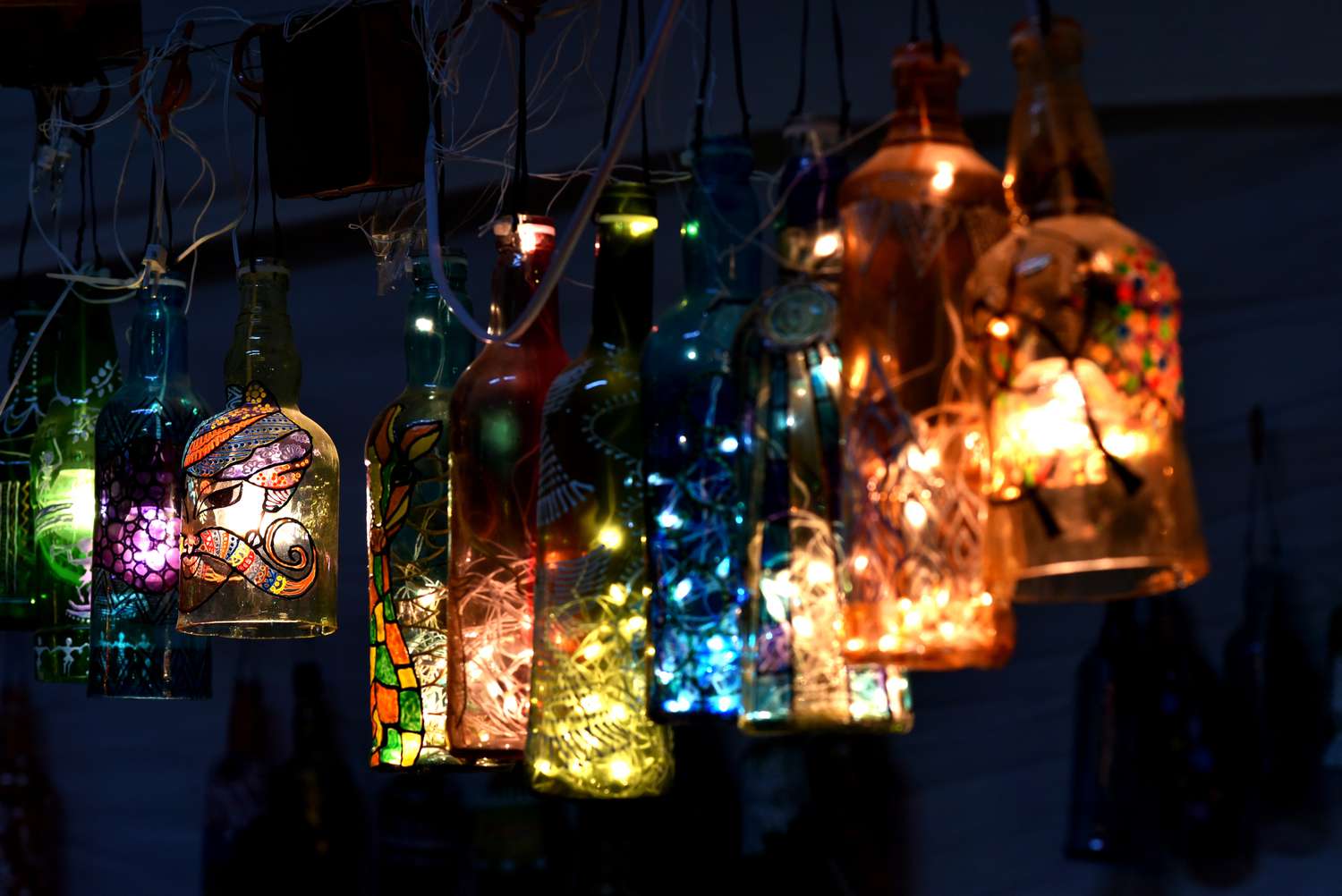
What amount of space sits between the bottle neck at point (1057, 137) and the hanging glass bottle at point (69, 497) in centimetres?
90

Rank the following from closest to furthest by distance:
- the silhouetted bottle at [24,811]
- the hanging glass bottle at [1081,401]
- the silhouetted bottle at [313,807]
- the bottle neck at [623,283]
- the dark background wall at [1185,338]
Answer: the hanging glass bottle at [1081,401]
the bottle neck at [623,283]
the dark background wall at [1185,338]
the silhouetted bottle at [313,807]
the silhouetted bottle at [24,811]

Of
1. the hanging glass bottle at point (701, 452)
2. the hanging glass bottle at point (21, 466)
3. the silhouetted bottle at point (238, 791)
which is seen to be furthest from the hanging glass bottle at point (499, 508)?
the silhouetted bottle at point (238, 791)

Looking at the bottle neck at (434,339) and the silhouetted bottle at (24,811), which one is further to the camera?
the silhouetted bottle at (24,811)

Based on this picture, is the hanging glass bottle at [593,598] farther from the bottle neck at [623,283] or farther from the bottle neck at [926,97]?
the bottle neck at [926,97]

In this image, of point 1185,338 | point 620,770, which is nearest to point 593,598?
point 620,770

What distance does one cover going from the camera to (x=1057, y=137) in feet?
2.91

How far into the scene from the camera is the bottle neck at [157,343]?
4.78ft

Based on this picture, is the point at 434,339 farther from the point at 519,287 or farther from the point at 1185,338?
the point at 1185,338

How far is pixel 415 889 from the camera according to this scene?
79.7 inches

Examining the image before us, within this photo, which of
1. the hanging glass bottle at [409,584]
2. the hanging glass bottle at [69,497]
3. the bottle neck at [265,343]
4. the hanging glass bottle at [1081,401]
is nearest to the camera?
the hanging glass bottle at [1081,401]

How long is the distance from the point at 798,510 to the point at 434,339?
45 cm

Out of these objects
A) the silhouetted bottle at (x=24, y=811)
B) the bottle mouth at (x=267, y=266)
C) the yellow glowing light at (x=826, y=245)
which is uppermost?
the bottle mouth at (x=267, y=266)

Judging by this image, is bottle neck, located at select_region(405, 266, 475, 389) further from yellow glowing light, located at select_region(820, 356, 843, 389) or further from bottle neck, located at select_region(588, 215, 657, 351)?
yellow glowing light, located at select_region(820, 356, 843, 389)

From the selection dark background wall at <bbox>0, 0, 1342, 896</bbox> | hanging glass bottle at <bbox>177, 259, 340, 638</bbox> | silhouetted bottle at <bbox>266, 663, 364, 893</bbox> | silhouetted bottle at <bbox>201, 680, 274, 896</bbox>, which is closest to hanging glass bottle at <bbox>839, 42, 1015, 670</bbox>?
hanging glass bottle at <bbox>177, 259, 340, 638</bbox>
